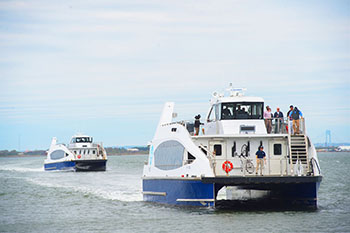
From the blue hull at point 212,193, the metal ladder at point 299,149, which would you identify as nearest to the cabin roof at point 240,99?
the metal ladder at point 299,149

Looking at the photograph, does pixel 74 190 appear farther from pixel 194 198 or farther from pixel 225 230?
pixel 225 230

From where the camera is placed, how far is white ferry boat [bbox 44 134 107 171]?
64.4m

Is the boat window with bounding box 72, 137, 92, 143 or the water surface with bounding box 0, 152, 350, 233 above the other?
the boat window with bounding box 72, 137, 92, 143

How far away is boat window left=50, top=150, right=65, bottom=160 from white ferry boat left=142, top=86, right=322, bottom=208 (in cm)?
4162

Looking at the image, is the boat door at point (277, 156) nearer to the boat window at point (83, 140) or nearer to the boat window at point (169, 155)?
the boat window at point (169, 155)

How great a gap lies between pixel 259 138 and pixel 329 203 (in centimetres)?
522

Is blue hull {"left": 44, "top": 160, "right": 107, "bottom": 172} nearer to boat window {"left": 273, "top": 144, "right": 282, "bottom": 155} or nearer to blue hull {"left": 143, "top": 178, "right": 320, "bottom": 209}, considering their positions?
blue hull {"left": 143, "top": 178, "right": 320, "bottom": 209}

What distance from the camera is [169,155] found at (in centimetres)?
2547

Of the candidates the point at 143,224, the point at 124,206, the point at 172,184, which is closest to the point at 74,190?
the point at 124,206

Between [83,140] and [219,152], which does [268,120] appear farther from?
[83,140]

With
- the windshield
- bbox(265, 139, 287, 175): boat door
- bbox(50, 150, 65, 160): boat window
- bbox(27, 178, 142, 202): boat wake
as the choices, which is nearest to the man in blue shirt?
bbox(265, 139, 287, 175): boat door

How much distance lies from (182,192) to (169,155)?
8.13ft

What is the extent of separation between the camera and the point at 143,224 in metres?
21.2

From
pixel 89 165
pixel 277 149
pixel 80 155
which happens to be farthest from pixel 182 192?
pixel 80 155
